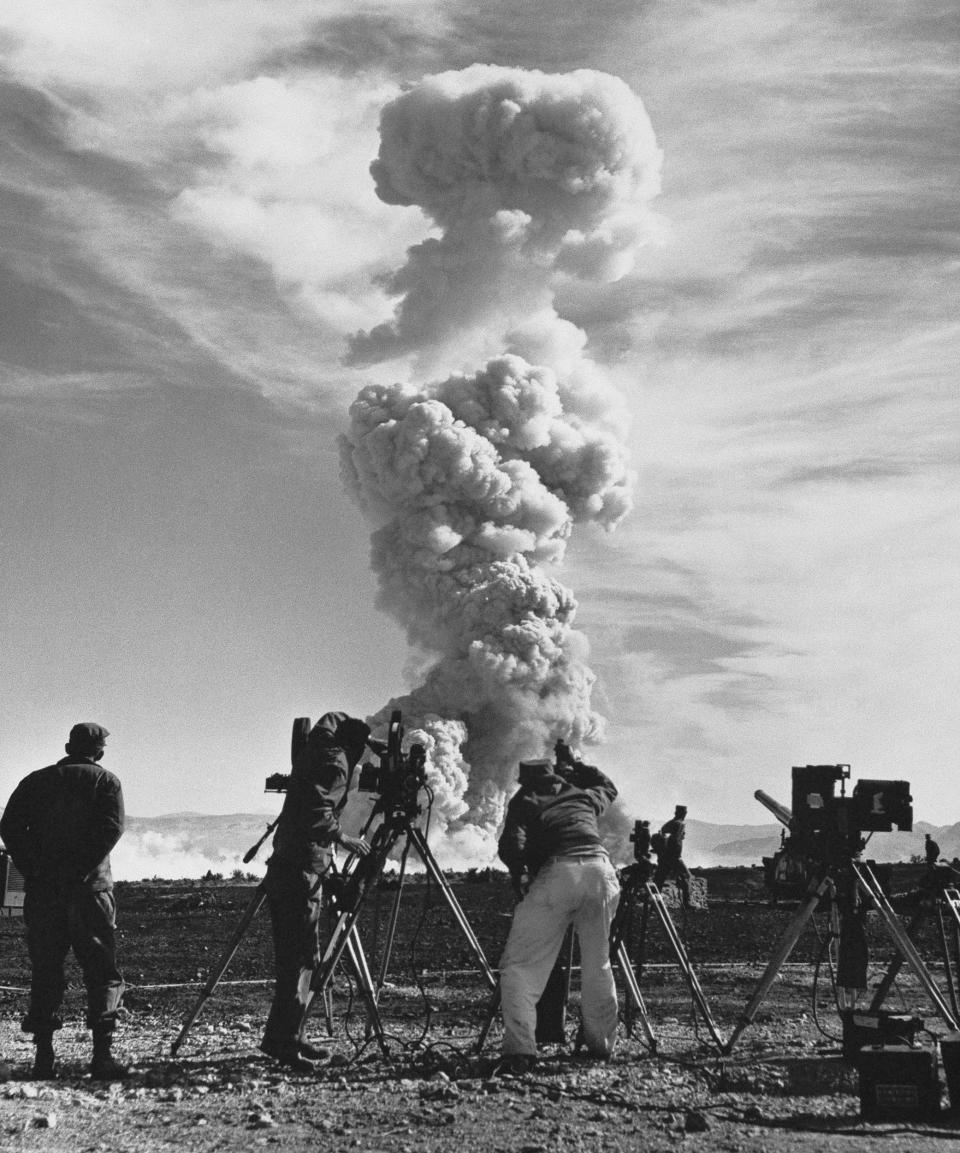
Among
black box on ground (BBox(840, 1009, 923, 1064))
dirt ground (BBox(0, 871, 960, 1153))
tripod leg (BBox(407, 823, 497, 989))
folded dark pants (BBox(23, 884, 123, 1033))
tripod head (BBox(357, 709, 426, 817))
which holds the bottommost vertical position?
dirt ground (BBox(0, 871, 960, 1153))

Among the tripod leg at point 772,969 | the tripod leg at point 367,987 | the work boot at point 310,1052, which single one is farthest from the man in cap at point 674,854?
the work boot at point 310,1052

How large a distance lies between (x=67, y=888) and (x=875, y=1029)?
5.65 meters

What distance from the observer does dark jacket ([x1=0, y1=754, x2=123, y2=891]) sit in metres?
9.29

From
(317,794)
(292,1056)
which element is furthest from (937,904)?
(292,1056)

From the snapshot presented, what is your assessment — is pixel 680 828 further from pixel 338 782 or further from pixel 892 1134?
pixel 892 1134

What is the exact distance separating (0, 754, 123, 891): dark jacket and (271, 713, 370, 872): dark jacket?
3.93 ft

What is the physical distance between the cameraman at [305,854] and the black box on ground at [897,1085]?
3.77 m

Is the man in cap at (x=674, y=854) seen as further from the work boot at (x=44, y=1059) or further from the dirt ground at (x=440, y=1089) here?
the work boot at (x=44, y=1059)

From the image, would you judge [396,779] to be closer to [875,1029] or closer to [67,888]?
[67,888]

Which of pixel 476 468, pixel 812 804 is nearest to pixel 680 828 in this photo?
pixel 812 804

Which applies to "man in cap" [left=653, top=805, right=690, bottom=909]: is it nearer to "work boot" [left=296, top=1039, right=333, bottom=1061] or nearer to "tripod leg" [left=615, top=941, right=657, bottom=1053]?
"tripod leg" [left=615, top=941, right=657, bottom=1053]

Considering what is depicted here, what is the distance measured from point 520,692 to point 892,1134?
2024 inches

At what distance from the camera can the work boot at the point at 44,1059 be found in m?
9.13

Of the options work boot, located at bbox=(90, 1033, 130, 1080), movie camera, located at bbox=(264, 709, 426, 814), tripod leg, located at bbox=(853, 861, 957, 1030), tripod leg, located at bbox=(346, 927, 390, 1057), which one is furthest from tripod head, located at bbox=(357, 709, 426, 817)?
tripod leg, located at bbox=(853, 861, 957, 1030)
